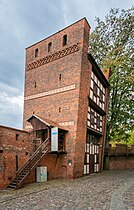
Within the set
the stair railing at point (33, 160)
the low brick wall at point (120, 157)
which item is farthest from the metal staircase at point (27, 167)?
the low brick wall at point (120, 157)

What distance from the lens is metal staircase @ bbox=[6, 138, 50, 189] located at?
1048 cm

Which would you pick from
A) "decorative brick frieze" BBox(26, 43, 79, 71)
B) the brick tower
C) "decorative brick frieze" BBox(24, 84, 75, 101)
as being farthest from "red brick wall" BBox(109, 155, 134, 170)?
"decorative brick frieze" BBox(26, 43, 79, 71)

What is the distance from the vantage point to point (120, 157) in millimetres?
22734

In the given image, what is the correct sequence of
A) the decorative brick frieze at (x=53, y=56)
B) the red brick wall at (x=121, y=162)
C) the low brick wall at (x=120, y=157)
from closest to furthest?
1. the decorative brick frieze at (x=53, y=56)
2. the low brick wall at (x=120, y=157)
3. the red brick wall at (x=121, y=162)

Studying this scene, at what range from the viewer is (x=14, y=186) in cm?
1034

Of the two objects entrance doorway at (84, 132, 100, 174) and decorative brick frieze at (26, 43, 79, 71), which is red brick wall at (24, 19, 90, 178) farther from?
entrance doorway at (84, 132, 100, 174)

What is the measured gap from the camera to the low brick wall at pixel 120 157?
2111 cm

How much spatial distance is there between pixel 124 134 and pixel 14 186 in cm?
1441

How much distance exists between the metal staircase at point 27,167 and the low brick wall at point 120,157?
9726mm

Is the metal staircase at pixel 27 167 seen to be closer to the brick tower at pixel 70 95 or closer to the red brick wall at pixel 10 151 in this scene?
the red brick wall at pixel 10 151

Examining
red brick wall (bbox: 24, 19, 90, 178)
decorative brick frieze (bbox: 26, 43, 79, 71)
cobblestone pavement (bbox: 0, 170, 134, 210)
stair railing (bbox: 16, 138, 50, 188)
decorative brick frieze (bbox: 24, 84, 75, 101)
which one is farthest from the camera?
decorative brick frieze (bbox: 26, 43, 79, 71)

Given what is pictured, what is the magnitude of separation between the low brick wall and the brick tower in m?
2.51

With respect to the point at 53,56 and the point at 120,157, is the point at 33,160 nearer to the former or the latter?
the point at 53,56

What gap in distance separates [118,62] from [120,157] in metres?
11.0
